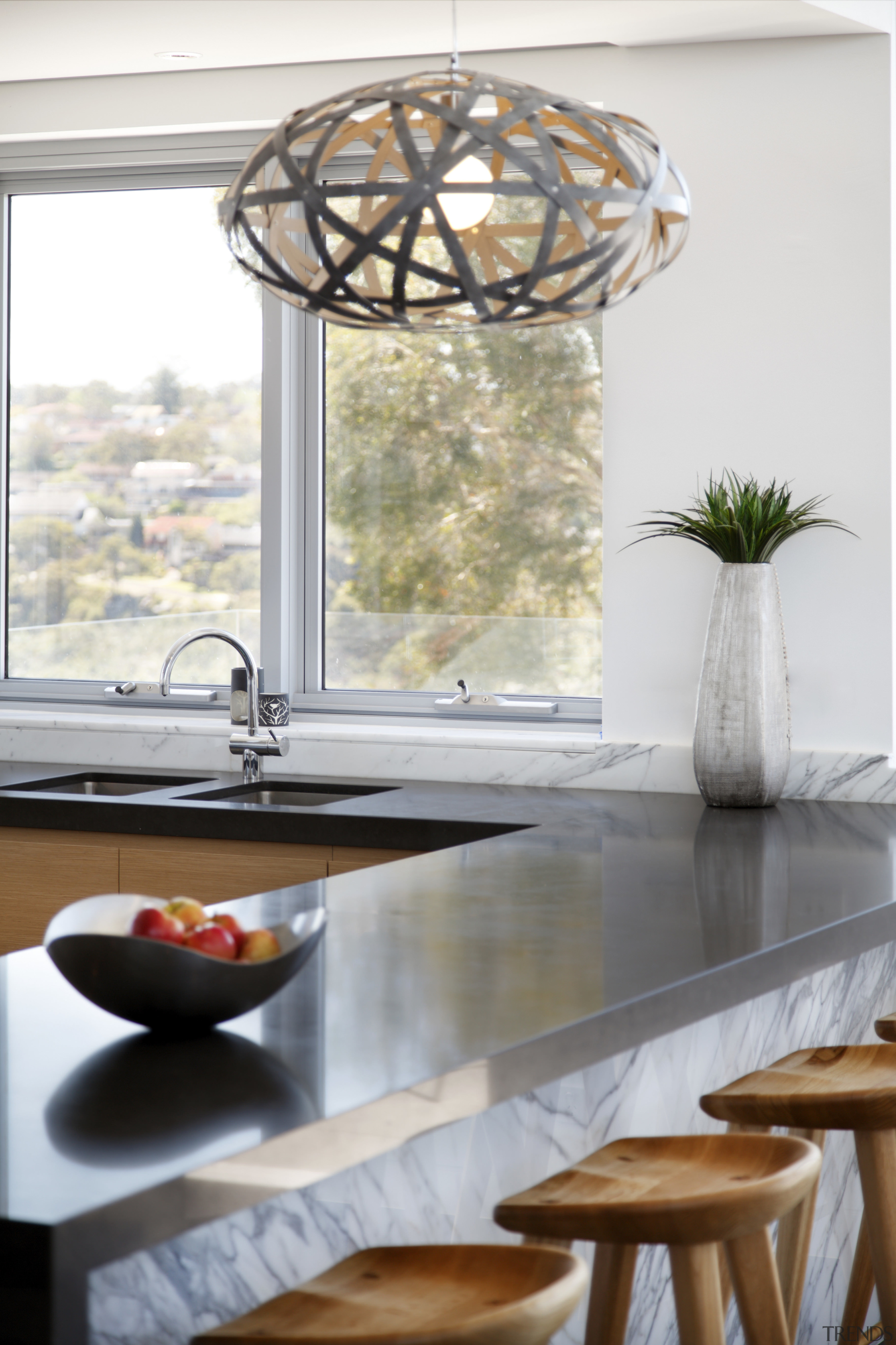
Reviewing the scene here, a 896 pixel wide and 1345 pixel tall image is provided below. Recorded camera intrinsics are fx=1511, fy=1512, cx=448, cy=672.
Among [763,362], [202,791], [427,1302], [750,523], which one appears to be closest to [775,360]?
[763,362]

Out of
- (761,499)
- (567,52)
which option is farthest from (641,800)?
(567,52)

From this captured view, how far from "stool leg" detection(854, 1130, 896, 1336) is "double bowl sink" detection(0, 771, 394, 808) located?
4.92 feet

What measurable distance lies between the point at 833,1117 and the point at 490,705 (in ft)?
6.58

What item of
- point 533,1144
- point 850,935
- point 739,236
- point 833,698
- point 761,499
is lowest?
point 533,1144

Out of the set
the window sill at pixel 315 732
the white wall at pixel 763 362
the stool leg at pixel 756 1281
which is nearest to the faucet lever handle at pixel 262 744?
the window sill at pixel 315 732

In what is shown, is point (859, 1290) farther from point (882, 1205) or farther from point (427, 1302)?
point (427, 1302)

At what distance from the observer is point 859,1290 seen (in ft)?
8.29

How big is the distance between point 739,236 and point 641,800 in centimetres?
130

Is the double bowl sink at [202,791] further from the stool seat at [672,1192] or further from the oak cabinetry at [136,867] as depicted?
the stool seat at [672,1192]

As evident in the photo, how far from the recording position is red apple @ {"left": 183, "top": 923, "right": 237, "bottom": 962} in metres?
1.48

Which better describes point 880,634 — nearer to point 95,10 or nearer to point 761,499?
point 761,499

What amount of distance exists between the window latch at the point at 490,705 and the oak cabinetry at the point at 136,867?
91 centimetres

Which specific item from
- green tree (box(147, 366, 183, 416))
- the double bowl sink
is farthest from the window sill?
green tree (box(147, 366, 183, 416))

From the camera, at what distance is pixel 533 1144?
208 centimetres
